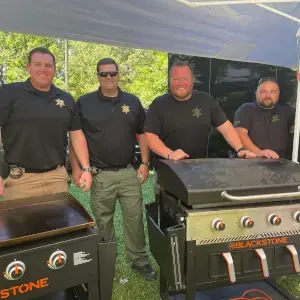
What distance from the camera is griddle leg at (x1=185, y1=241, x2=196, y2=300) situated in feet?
5.93

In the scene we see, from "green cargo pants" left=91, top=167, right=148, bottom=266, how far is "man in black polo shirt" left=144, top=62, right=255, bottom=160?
45cm

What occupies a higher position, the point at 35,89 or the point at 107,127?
the point at 35,89

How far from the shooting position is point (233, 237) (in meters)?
1.87

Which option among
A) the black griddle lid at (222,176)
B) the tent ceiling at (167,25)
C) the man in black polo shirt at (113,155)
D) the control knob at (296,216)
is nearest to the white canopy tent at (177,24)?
the tent ceiling at (167,25)

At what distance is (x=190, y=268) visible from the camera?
182 centimetres

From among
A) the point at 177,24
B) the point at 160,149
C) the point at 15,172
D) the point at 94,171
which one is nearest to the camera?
the point at 15,172

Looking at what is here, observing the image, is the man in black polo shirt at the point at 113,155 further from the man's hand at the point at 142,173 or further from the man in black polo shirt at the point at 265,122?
the man in black polo shirt at the point at 265,122

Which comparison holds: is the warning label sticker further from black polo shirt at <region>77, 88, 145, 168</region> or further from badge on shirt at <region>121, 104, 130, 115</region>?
badge on shirt at <region>121, 104, 130, 115</region>

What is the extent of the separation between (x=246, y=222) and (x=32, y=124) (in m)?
1.58

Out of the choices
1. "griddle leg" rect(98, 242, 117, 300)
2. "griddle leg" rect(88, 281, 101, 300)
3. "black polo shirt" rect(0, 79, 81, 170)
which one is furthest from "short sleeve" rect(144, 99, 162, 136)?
"griddle leg" rect(88, 281, 101, 300)

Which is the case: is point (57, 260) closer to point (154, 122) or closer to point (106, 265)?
point (106, 265)

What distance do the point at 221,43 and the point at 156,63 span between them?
1417 centimetres

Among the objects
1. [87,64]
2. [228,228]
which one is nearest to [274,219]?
[228,228]

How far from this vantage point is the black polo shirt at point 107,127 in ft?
9.00
